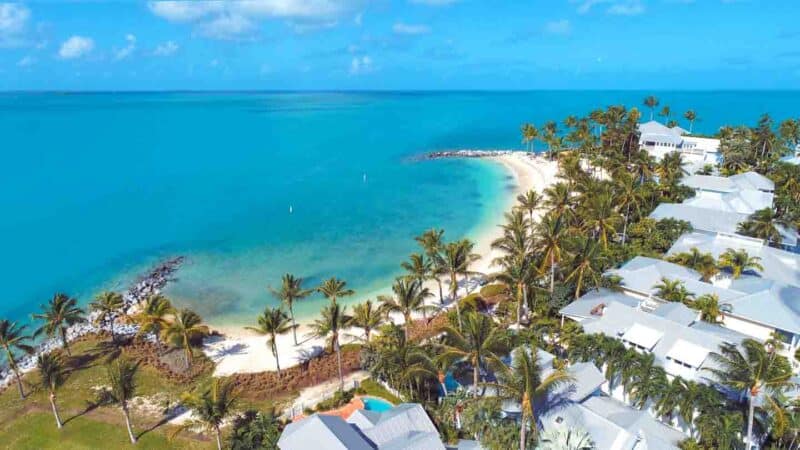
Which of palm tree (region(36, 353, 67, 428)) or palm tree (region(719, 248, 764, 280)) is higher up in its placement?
palm tree (region(719, 248, 764, 280))

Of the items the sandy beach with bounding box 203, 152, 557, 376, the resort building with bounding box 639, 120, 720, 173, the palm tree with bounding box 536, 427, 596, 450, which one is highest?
the resort building with bounding box 639, 120, 720, 173

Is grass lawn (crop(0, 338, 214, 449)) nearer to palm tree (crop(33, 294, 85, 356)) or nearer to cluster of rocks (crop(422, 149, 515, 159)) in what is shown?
palm tree (crop(33, 294, 85, 356))

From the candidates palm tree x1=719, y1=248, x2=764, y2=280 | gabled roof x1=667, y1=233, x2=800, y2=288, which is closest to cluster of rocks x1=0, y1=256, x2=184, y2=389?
palm tree x1=719, y1=248, x2=764, y2=280

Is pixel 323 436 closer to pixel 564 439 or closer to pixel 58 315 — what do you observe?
pixel 564 439

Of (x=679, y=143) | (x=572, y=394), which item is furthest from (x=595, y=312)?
Result: (x=679, y=143)

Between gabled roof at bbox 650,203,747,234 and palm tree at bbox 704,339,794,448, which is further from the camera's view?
gabled roof at bbox 650,203,747,234

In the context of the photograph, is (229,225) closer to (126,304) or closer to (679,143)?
(126,304)
